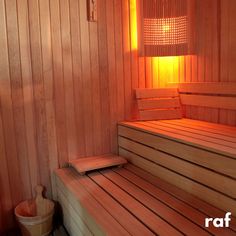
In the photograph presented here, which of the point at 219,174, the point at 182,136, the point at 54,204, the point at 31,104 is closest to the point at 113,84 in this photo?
the point at 31,104

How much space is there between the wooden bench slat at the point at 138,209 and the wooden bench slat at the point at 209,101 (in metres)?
1.15

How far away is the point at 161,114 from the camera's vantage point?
288cm

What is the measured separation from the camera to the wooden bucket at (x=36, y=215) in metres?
2.22

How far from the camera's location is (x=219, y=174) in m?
1.68

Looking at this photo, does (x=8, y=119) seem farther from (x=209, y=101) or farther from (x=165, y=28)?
(x=209, y=101)

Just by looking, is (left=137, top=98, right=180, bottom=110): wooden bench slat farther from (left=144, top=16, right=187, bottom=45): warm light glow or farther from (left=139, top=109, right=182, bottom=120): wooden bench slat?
(left=144, top=16, right=187, bottom=45): warm light glow

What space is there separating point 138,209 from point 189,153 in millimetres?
498

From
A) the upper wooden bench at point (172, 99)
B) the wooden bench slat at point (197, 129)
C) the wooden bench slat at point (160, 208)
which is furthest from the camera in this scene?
the upper wooden bench at point (172, 99)

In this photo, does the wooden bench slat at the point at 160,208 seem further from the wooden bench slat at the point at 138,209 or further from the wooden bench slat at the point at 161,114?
the wooden bench slat at the point at 161,114

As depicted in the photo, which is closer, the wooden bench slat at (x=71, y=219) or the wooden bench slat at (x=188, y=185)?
the wooden bench slat at (x=188, y=185)

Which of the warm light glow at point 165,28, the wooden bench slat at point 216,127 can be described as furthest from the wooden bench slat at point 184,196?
the warm light glow at point 165,28

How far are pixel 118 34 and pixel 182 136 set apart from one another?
4.13ft

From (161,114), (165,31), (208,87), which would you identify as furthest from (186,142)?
(165,31)

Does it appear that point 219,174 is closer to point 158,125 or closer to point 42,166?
point 158,125
